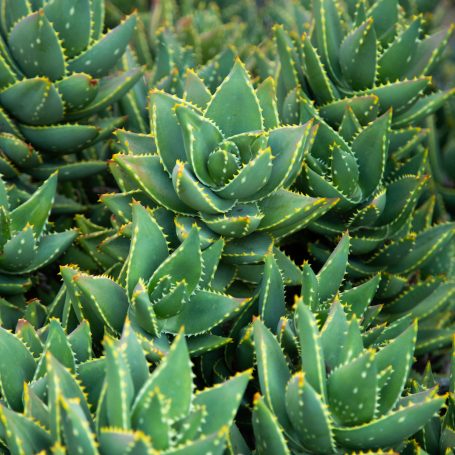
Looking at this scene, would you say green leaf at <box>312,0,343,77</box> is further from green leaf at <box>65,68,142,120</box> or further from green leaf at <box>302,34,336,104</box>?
green leaf at <box>65,68,142,120</box>

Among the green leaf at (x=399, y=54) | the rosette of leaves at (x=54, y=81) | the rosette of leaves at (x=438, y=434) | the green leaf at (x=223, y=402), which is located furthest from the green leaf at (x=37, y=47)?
the rosette of leaves at (x=438, y=434)

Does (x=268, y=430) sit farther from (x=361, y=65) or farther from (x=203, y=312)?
(x=361, y=65)

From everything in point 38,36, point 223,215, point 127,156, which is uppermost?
point 38,36

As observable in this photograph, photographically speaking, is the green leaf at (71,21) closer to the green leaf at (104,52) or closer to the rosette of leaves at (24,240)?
the green leaf at (104,52)

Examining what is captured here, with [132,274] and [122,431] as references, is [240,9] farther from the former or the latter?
[122,431]

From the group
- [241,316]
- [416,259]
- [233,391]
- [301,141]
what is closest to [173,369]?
[233,391]

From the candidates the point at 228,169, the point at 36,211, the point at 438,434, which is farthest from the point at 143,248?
the point at 438,434

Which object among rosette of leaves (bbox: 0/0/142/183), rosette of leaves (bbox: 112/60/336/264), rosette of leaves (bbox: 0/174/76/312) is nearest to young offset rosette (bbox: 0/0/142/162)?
rosette of leaves (bbox: 0/0/142/183)
